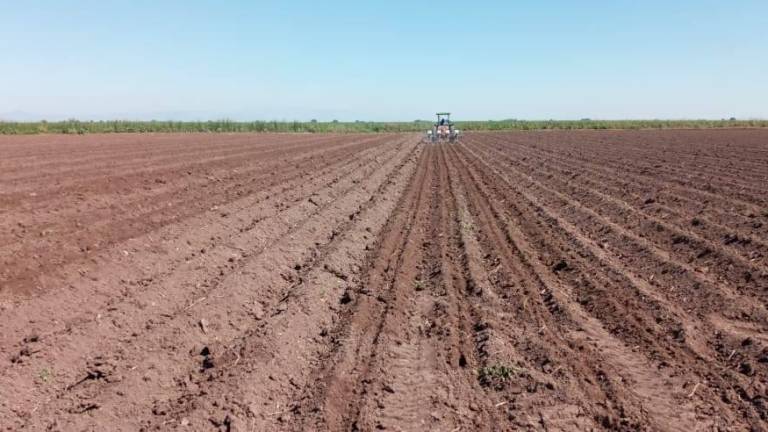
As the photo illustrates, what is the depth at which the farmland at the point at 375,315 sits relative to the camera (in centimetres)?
452

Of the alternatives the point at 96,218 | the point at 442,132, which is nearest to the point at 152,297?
the point at 96,218

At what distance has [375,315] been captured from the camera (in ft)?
21.7

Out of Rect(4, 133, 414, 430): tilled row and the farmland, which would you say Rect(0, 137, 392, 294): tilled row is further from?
Rect(4, 133, 414, 430): tilled row

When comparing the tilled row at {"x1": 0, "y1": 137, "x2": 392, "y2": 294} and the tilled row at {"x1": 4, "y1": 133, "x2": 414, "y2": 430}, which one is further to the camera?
the tilled row at {"x1": 0, "y1": 137, "x2": 392, "y2": 294}

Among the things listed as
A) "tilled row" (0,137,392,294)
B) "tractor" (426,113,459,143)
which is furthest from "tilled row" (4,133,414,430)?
"tractor" (426,113,459,143)

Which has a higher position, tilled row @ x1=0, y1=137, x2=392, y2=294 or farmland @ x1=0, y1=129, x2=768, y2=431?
tilled row @ x1=0, y1=137, x2=392, y2=294

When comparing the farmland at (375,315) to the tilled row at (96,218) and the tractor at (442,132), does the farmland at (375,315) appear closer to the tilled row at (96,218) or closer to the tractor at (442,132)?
the tilled row at (96,218)

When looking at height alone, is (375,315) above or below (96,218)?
below

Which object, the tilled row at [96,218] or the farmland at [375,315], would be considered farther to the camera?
the tilled row at [96,218]

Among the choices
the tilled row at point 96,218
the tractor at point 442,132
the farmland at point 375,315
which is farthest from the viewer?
the tractor at point 442,132

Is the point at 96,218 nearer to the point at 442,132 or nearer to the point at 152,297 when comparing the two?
the point at 152,297

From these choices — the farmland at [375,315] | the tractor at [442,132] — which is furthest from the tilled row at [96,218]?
the tractor at [442,132]

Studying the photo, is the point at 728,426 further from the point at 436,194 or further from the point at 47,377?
the point at 436,194

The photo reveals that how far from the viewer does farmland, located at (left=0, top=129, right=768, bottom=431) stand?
4.52m
